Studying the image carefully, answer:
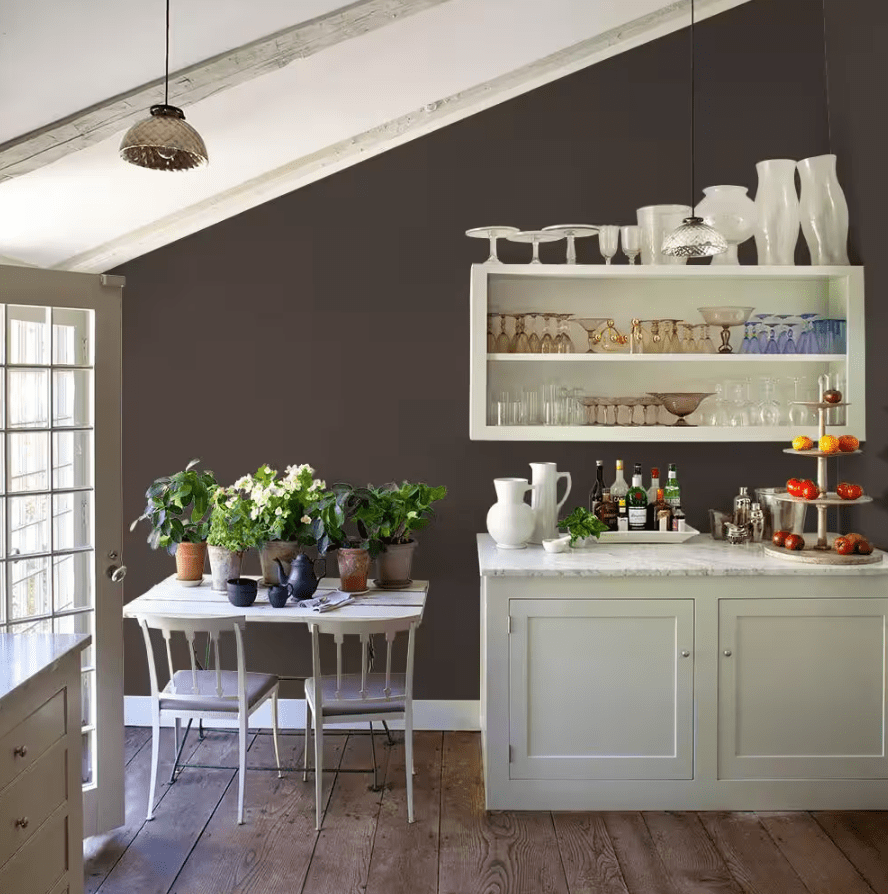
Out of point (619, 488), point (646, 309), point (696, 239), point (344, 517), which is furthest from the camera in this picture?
point (646, 309)

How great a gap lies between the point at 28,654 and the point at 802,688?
270cm

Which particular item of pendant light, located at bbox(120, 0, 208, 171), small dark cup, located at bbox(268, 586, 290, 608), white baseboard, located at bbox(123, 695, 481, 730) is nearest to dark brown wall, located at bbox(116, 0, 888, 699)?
white baseboard, located at bbox(123, 695, 481, 730)

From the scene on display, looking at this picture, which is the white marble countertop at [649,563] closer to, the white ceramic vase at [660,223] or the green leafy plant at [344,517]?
the green leafy plant at [344,517]

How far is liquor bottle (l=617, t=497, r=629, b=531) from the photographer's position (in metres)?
4.10

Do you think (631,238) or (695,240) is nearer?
(695,240)

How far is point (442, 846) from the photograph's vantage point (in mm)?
3293

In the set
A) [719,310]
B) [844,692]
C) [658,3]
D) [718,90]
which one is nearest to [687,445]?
[719,310]

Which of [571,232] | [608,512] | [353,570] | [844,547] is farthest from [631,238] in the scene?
[353,570]

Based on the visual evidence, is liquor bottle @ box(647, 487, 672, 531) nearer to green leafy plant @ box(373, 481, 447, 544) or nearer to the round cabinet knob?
green leafy plant @ box(373, 481, 447, 544)

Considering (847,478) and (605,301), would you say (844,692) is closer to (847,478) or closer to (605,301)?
(847,478)

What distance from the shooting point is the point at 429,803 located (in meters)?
3.66

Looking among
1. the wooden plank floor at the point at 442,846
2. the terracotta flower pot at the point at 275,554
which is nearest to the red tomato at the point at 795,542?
the wooden plank floor at the point at 442,846

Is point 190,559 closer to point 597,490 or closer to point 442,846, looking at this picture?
point 442,846

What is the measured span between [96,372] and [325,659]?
187 cm
